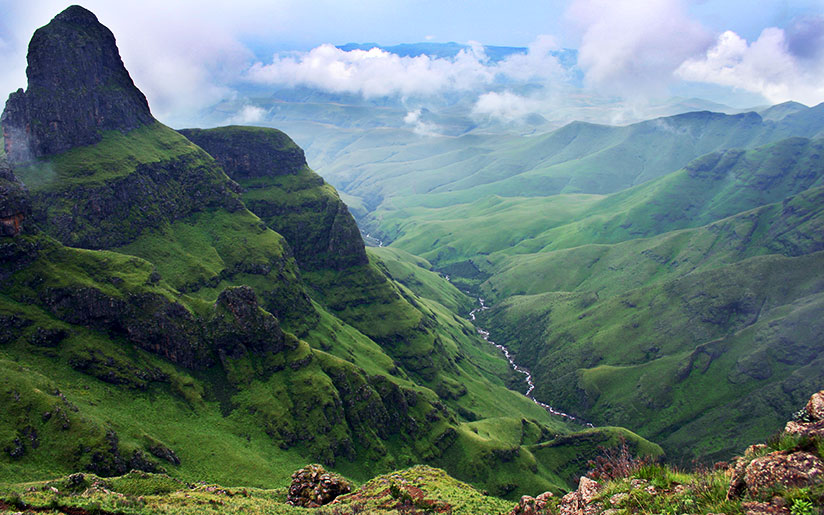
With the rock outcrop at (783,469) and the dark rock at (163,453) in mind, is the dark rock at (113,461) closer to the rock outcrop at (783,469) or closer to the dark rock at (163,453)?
the dark rock at (163,453)

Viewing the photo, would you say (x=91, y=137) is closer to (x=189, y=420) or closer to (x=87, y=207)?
(x=87, y=207)

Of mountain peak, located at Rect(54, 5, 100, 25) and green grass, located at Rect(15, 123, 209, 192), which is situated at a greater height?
mountain peak, located at Rect(54, 5, 100, 25)

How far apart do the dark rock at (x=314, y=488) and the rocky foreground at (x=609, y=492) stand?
13cm

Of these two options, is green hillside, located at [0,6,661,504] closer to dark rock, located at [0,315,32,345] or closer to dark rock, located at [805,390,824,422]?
dark rock, located at [0,315,32,345]

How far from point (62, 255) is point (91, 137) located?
8380 cm

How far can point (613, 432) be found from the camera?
19500 centimetres

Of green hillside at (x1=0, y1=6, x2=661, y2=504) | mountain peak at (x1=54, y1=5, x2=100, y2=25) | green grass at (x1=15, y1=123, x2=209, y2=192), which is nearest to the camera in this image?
green hillside at (x1=0, y1=6, x2=661, y2=504)

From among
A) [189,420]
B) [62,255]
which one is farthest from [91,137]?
[189,420]

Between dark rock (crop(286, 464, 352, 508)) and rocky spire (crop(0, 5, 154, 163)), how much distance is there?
170 metres

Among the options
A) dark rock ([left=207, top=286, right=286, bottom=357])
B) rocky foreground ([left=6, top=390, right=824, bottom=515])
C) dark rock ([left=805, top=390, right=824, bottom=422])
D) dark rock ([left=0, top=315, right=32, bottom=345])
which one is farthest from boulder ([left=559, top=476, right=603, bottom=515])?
dark rock ([left=207, top=286, right=286, bottom=357])

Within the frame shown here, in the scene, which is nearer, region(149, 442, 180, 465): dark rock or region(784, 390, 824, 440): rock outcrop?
region(784, 390, 824, 440): rock outcrop

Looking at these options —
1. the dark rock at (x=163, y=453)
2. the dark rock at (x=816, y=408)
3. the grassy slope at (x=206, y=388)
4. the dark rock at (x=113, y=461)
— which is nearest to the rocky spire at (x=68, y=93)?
the grassy slope at (x=206, y=388)

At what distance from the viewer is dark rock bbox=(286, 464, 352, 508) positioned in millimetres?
57562

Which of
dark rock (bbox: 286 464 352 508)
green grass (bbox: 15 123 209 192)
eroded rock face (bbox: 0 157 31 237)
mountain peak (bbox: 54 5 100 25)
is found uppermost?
mountain peak (bbox: 54 5 100 25)
